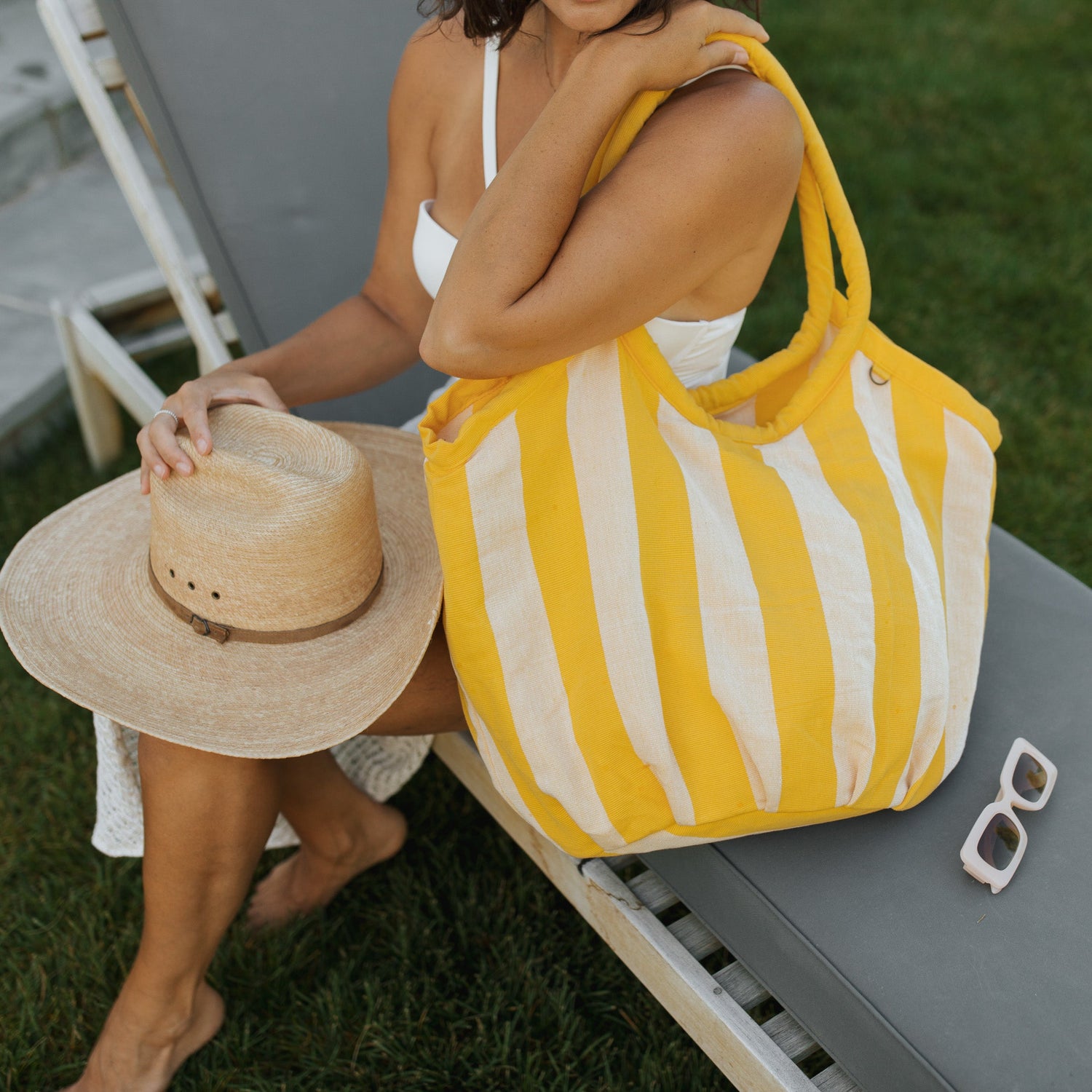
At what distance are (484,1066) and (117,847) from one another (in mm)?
690

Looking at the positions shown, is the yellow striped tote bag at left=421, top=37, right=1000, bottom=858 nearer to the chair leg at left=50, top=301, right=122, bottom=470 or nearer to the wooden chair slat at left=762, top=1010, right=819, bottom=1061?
the wooden chair slat at left=762, top=1010, right=819, bottom=1061

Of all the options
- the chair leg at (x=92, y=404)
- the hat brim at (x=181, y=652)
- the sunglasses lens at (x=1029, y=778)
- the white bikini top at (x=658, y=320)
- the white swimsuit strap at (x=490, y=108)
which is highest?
the white swimsuit strap at (x=490, y=108)

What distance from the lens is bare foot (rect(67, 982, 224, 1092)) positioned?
155 centimetres

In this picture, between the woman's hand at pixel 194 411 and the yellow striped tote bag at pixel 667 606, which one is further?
the woman's hand at pixel 194 411

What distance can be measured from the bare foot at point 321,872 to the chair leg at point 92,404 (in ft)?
4.78

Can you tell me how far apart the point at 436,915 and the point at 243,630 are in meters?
0.82

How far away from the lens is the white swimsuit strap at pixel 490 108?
A: 156 cm

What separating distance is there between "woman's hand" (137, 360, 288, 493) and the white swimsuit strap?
18.0 inches

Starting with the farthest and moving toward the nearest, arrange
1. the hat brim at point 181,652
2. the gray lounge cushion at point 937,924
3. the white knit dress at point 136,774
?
1. the white knit dress at point 136,774
2. the hat brim at point 181,652
3. the gray lounge cushion at point 937,924

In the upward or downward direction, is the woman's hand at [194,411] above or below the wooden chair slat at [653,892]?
above

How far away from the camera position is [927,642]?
4.34 ft

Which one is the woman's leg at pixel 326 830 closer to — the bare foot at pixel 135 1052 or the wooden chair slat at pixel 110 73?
the bare foot at pixel 135 1052

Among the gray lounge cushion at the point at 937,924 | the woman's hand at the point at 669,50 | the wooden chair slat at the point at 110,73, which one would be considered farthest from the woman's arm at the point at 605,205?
the wooden chair slat at the point at 110,73

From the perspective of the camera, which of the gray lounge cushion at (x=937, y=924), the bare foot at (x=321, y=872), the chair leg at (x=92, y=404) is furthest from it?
the chair leg at (x=92, y=404)
